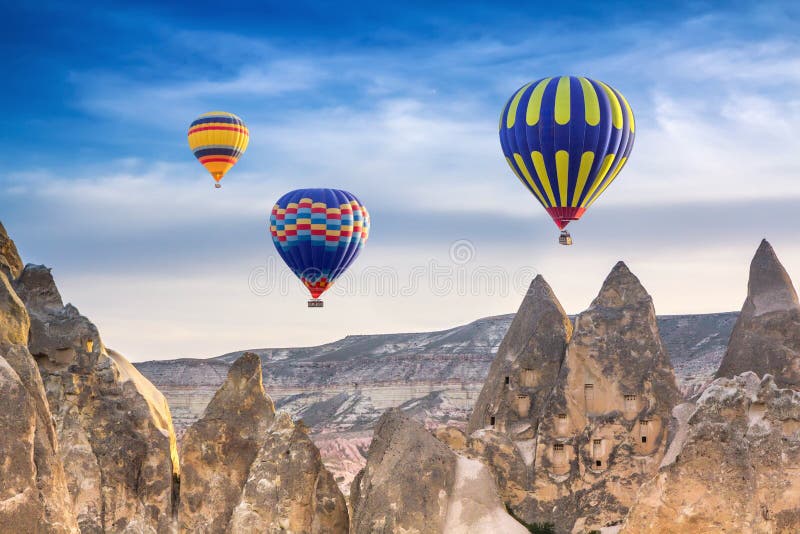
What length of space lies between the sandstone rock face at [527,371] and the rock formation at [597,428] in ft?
1.35

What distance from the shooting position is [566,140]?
32344 millimetres

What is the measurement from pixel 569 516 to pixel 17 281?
40.1 ft

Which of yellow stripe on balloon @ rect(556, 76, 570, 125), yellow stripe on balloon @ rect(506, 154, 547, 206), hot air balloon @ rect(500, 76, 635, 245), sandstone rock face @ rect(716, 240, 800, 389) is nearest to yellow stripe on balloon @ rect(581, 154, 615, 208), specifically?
hot air balloon @ rect(500, 76, 635, 245)

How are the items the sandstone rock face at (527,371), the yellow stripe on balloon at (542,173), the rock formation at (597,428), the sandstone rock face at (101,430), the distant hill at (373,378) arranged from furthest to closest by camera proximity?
the distant hill at (373,378) < the yellow stripe on balloon at (542,173) < the sandstone rock face at (527,371) < the rock formation at (597,428) < the sandstone rock face at (101,430)

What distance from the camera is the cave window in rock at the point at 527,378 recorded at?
28859mm

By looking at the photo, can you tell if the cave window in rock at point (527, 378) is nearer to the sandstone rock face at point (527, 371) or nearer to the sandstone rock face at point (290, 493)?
the sandstone rock face at point (527, 371)

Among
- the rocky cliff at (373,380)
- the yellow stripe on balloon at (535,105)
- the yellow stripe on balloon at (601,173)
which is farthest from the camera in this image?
the rocky cliff at (373,380)

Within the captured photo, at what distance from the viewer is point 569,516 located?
26.5m

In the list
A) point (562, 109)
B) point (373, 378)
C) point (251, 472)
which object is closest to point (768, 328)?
point (562, 109)

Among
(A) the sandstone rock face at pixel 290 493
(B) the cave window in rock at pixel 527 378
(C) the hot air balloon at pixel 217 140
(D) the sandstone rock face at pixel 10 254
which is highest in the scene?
(C) the hot air balloon at pixel 217 140

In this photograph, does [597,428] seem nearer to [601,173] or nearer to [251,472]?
[251,472]

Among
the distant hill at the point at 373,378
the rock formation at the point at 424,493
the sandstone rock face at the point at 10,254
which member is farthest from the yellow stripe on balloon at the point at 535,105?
the distant hill at the point at 373,378

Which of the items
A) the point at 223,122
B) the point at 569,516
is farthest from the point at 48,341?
the point at 223,122

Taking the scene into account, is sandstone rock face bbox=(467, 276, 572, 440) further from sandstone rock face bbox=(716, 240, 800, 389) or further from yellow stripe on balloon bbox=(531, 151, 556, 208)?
yellow stripe on balloon bbox=(531, 151, 556, 208)
